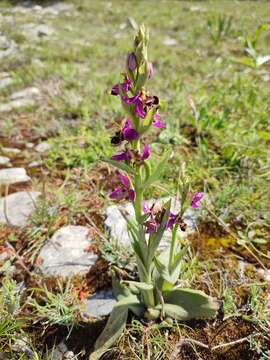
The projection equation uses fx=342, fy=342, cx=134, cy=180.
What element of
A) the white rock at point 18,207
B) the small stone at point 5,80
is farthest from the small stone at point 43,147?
the small stone at point 5,80

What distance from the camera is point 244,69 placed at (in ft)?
16.0

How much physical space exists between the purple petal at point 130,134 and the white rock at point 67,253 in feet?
3.35

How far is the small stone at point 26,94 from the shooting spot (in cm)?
430

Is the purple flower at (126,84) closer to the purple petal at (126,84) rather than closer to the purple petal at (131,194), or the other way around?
the purple petal at (126,84)

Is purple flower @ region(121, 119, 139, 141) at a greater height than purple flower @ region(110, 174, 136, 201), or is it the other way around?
purple flower @ region(121, 119, 139, 141)

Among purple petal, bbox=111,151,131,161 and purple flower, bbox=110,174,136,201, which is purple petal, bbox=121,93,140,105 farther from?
purple flower, bbox=110,174,136,201

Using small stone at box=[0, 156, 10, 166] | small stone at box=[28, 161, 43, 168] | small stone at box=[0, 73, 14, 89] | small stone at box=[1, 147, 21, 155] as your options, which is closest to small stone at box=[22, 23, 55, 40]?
small stone at box=[0, 73, 14, 89]

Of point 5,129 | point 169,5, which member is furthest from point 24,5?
point 5,129

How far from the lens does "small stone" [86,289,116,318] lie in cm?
173

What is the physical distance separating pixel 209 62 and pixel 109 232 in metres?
3.88

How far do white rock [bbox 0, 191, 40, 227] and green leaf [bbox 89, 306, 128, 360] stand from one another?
105 cm

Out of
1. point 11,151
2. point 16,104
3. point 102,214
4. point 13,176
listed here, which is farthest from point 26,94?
point 102,214

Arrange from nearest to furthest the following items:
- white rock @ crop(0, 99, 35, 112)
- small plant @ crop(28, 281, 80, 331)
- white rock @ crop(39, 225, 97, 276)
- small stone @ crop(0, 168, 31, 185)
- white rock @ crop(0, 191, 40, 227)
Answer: small plant @ crop(28, 281, 80, 331) < white rock @ crop(39, 225, 97, 276) < white rock @ crop(0, 191, 40, 227) < small stone @ crop(0, 168, 31, 185) < white rock @ crop(0, 99, 35, 112)

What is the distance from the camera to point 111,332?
1.50 meters
